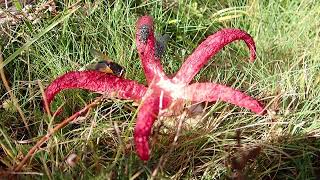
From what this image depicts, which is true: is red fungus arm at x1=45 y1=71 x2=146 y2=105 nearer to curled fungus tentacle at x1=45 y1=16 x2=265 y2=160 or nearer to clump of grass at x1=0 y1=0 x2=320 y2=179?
curled fungus tentacle at x1=45 y1=16 x2=265 y2=160

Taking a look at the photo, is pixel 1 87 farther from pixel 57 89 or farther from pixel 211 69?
pixel 211 69

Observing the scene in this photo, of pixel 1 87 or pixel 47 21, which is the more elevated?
pixel 47 21

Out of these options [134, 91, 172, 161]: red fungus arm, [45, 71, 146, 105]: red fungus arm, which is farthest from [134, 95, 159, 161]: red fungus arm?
[45, 71, 146, 105]: red fungus arm

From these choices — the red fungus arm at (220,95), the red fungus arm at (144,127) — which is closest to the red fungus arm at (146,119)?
the red fungus arm at (144,127)

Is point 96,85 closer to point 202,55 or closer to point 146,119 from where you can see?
point 146,119

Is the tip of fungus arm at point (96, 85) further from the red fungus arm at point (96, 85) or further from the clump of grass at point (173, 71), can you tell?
the clump of grass at point (173, 71)

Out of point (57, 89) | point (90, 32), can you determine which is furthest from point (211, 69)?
point (57, 89)
